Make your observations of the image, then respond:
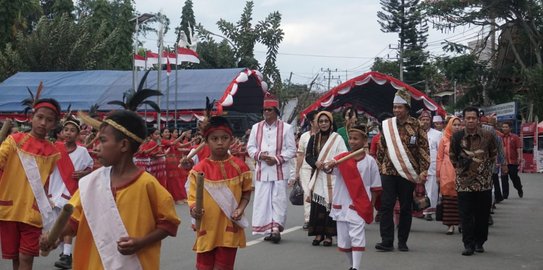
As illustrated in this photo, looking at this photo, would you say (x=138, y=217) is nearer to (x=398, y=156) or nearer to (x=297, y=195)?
(x=398, y=156)

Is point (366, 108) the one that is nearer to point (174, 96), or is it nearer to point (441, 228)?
point (441, 228)

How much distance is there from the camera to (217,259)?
654 cm

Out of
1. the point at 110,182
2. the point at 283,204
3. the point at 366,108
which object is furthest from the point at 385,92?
the point at 110,182

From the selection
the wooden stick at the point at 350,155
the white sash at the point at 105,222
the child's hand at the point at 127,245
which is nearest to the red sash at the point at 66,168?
the wooden stick at the point at 350,155

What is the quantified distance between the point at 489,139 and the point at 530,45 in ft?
100

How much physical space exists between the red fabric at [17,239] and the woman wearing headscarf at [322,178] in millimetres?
4368

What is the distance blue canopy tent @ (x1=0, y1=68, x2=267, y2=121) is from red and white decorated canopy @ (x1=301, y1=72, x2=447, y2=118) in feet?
22.8

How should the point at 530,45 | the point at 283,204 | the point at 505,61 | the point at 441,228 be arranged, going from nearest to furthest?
the point at 283,204
the point at 441,228
the point at 530,45
the point at 505,61

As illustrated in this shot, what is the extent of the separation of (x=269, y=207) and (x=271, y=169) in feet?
1.84

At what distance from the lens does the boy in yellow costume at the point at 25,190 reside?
668 centimetres

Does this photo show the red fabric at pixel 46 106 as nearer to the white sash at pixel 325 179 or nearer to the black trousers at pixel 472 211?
the white sash at pixel 325 179

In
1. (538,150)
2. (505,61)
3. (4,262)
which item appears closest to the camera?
(4,262)

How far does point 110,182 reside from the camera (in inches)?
177

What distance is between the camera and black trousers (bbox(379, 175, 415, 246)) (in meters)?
9.98
